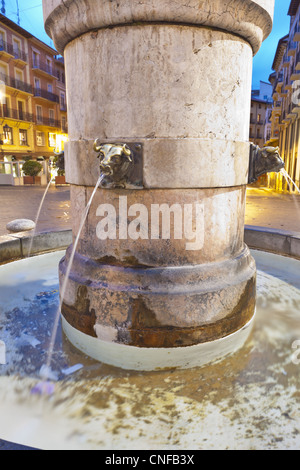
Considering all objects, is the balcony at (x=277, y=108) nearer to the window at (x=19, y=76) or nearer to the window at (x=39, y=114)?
the window at (x=39, y=114)

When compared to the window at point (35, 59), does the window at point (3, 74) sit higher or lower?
lower

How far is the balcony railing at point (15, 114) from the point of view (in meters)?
28.4

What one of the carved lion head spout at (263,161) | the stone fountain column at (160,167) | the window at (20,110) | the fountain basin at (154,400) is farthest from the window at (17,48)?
the fountain basin at (154,400)

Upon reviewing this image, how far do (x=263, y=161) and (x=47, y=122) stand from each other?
35005mm

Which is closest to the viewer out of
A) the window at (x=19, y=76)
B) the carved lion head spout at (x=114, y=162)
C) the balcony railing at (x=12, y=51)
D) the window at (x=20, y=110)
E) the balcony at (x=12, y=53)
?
the carved lion head spout at (x=114, y=162)

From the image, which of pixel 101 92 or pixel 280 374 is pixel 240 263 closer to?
pixel 280 374

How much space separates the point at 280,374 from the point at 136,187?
1459mm

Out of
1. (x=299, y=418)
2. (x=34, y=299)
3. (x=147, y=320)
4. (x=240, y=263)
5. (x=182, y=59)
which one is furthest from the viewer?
(x=34, y=299)

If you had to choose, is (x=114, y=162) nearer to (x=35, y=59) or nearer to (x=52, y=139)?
(x=35, y=59)

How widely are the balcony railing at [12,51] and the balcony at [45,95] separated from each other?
2746 millimetres

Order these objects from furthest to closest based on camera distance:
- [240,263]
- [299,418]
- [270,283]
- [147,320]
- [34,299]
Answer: [270,283], [34,299], [240,263], [147,320], [299,418]

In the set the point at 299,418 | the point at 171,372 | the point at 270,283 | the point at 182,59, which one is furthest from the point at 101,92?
the point at 270,283

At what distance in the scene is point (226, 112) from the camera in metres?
2.26

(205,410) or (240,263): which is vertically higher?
(240,263)
